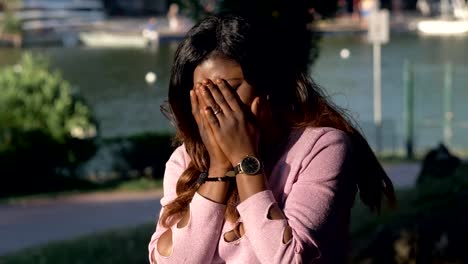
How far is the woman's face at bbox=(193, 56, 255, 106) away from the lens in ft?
5.98

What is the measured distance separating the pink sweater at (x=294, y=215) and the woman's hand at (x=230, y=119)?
0.09 metres

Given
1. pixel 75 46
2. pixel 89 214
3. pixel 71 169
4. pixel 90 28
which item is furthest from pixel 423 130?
pixel 90 28

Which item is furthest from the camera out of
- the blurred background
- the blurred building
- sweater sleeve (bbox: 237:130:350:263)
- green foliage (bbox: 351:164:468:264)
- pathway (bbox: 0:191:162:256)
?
the blurred building

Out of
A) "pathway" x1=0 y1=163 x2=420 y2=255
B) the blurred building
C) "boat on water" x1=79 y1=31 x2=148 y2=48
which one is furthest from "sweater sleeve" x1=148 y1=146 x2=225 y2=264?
the blurred building

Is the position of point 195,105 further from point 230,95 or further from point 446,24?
point 446,24

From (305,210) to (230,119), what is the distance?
22cm

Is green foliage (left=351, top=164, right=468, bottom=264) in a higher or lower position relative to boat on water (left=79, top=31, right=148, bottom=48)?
higher

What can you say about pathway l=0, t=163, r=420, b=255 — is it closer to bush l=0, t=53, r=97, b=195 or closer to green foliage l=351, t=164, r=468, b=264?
bush l=0, t=53, r=97, b=195

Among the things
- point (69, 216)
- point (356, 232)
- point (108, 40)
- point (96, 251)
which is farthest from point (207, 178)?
point (108, 40)

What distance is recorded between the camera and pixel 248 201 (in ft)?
5.94

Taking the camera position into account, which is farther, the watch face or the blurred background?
the blurred background

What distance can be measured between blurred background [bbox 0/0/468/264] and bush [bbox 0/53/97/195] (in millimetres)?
17

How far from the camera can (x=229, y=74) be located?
1.83 m

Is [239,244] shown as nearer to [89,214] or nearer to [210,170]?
[210,170]
